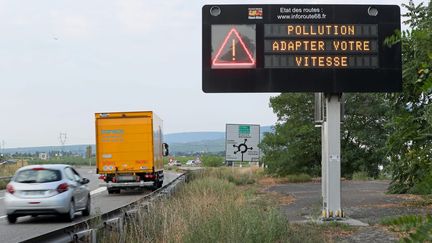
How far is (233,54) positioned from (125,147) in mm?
15089

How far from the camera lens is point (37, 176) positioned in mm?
16234

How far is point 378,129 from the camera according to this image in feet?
126

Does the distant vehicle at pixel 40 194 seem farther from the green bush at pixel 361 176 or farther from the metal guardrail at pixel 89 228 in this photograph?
the green bush at pixel 361 176

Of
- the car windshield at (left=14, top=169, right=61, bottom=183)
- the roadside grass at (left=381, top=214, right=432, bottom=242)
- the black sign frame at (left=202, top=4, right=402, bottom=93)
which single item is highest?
the black sign frame at (left=202, top=4, right=402, bottom=93)

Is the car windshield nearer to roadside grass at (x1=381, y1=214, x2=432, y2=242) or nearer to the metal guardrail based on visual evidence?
the metal guardrail

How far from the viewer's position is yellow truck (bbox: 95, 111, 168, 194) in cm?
2700

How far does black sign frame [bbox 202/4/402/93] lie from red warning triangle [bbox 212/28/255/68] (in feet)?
0.37

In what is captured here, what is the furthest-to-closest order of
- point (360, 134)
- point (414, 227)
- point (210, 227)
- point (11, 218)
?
point (360, 134), point (11, 218), point (210, 227), point (414, 227)

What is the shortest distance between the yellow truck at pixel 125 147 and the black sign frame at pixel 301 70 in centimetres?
1438

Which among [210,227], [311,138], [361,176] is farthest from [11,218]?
[361,176]

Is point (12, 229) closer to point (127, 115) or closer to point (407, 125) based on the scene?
point (407, 125)

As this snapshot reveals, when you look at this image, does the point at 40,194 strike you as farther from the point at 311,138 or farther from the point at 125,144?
the point at 311,138

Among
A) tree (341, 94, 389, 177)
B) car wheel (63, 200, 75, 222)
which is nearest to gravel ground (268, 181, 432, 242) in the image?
car wheel (63, 200, 75, 222)

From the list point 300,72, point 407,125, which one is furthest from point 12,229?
point 407,125
